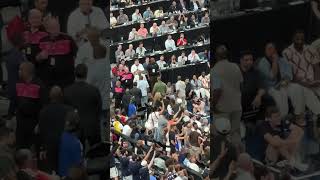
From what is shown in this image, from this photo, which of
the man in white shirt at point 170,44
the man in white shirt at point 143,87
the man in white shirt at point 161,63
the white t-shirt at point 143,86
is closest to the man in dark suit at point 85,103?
the man in white shirt at point 143,87

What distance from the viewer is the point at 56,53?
6.27 meters

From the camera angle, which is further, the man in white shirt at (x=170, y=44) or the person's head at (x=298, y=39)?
the man in white shirt at (x=170, y=44)

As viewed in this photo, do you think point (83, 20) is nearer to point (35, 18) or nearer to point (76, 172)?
point (35, 18)

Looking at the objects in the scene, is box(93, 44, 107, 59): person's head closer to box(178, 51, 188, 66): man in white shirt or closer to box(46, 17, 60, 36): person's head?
box(46, 17, 60, 36): person's head

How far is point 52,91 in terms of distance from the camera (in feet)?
20.7

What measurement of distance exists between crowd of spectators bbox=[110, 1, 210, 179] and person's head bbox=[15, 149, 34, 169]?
7.84ft

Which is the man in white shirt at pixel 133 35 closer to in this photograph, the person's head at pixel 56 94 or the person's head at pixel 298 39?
the person's head at pixel 298 39

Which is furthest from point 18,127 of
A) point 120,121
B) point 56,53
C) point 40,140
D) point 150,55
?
point 150,55

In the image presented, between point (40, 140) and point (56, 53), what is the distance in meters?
0.76

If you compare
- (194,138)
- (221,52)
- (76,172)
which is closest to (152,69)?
(194,138)

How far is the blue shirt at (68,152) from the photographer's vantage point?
6340 millimetres

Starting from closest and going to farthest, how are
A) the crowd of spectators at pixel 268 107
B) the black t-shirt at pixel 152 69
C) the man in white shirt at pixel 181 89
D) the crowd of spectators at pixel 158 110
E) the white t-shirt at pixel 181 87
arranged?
the crowd of spectators at pixel 268 107, the crowd of spectators at pixel 158 110, the man in white shirt at pixel 181 89, the white t-shirt at pixel 181 87, the black t-shirt at pixel 152 69

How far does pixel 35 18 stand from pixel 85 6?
1.41ft

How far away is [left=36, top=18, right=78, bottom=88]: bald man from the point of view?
245 inches
